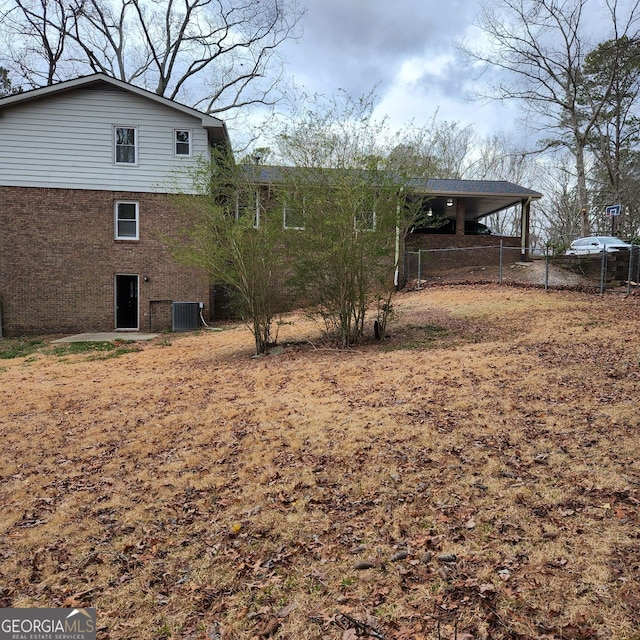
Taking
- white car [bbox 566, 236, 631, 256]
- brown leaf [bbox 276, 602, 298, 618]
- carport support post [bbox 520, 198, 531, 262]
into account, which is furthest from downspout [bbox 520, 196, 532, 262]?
brown leaf [bbox 276, 602, 298, 618]

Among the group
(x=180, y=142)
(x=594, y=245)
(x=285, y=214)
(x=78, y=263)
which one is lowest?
(x=78, y=263)

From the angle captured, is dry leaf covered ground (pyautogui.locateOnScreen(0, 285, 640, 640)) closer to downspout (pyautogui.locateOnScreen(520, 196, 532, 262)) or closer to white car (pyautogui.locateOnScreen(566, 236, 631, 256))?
white car (pyautogui.locateOnScreen(566, 236, 631, 256))

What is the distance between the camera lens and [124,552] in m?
3.19

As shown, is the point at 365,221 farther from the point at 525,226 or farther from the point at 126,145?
the point at 525,226

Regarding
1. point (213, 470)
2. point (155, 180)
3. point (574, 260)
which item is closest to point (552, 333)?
point (213, 470)

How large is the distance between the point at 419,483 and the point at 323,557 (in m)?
1.13

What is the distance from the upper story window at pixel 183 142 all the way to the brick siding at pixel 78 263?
167 cm

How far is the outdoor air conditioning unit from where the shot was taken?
50.4 feet

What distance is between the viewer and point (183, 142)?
15.4 meters

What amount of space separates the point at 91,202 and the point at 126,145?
7.15 ft

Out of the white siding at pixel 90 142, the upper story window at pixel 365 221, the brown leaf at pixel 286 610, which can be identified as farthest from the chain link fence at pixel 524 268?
the brown leaf at pixel 286 610

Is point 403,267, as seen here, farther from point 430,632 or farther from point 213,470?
point 430,632

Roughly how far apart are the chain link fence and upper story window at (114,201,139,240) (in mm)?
9136

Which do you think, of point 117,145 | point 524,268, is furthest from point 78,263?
point 524,268
